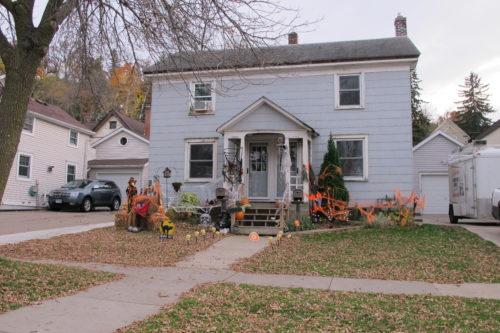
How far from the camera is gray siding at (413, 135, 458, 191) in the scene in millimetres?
21219

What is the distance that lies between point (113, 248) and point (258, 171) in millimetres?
7113

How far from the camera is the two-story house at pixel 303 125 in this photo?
14.0 metres

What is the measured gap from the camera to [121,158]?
2625cm

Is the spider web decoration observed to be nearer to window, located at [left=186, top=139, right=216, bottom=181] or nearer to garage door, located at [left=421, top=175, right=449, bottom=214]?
window, located at [left=186, top=139, right=216, bottom=181]

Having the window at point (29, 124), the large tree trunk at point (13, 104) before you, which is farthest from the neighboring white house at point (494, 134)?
the large tree trunk at point (13, 104)

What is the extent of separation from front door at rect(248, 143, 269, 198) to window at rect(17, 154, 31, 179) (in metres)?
13.3

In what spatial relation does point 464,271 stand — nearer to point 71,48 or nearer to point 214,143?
point 71,48

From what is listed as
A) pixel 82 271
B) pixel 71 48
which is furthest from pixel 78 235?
pixel 71 48

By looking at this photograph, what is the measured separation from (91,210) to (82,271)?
15094mm

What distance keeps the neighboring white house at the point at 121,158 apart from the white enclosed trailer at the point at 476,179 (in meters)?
17.0

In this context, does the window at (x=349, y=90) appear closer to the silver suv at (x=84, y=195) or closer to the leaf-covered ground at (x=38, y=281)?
the leaf-covered ground at (x=38, y=281)

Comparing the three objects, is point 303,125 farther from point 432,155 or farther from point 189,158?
point 432,155

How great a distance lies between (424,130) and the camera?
40.6 meters

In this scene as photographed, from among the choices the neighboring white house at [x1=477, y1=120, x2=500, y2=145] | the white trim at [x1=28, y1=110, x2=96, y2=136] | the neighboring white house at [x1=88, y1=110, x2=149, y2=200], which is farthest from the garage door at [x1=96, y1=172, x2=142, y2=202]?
Answer: the neighboring white house at [x1=477, y1=120, x2=500, y2=145]
